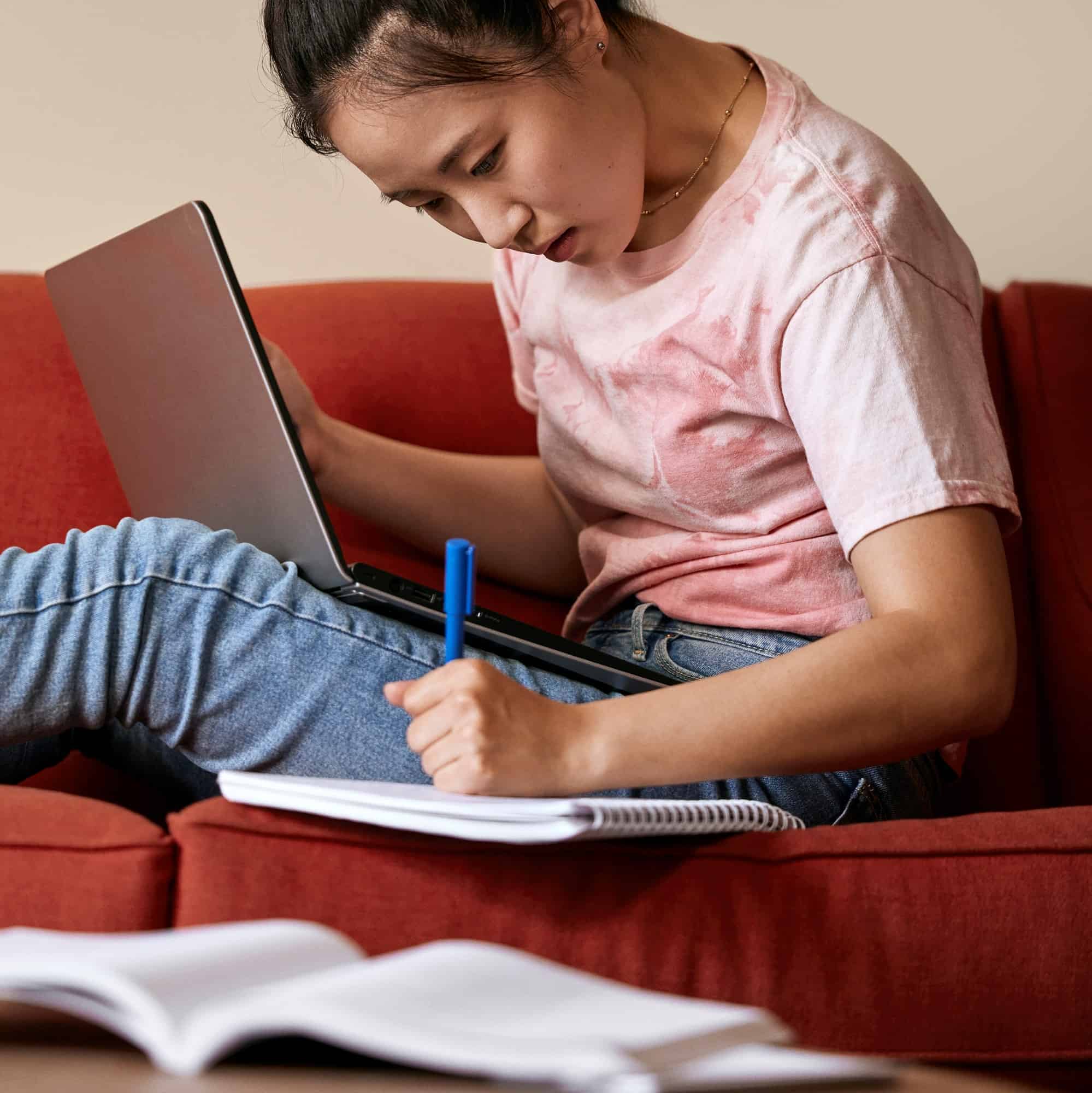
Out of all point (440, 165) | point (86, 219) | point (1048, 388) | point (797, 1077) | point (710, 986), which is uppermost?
point (86, 219)

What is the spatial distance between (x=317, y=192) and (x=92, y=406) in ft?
1.98

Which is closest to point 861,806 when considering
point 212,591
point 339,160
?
point 212,591

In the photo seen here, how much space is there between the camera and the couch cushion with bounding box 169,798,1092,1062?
701mm

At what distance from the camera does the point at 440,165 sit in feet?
2.76

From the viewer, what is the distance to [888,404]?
31.3 inches

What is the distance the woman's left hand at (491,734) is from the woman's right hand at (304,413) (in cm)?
53

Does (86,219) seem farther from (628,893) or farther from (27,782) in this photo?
(628,893)

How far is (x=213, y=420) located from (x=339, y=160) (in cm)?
84

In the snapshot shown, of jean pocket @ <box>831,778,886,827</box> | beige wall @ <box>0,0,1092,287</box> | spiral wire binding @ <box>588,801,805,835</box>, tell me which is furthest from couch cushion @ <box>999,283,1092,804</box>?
spiral wire binding @ <box>588,801,805,835</box>

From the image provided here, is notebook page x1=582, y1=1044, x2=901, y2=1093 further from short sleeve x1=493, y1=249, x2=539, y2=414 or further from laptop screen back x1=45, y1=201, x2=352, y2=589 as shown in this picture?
short sleeve x1=493, y1=249, x2=539, y2=414

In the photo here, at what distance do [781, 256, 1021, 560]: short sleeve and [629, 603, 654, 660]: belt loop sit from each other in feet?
0.79

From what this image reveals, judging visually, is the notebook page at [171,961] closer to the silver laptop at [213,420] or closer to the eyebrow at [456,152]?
the silver laptop at [213,420]

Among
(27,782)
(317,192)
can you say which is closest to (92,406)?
(27,782)

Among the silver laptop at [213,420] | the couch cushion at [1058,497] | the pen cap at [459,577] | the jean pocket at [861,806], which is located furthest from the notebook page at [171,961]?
the couch cushion at [1058,497]
